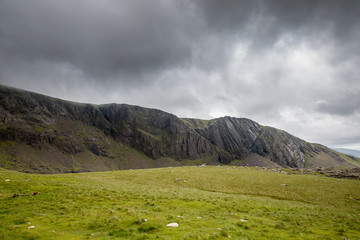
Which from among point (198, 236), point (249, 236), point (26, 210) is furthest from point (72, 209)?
point (249, 236)

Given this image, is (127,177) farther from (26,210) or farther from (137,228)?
(137,228)

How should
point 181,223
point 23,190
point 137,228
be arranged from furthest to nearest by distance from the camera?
point 23,190 → point 181,223 → point 137,228

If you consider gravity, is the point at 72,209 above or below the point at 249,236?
below

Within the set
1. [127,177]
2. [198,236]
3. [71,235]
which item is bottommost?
[127,177]

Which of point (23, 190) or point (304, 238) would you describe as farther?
point (23, 190)

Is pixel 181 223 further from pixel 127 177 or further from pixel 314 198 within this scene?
pixel 127 177

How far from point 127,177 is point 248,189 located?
3981cm

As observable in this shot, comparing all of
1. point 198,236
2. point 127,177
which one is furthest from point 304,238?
point 127,177

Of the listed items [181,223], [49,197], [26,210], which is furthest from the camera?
[49,197]

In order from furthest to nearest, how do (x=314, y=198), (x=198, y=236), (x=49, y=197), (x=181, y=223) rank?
(x=314, y=198)
(x=49, y=197)
(x=181, y=223)
(x=198, y=236)

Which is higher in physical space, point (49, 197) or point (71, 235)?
point (71, 235)

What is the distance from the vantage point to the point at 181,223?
50.2 ft

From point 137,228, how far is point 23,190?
27.1 metres

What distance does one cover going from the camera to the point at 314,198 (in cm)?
4194
